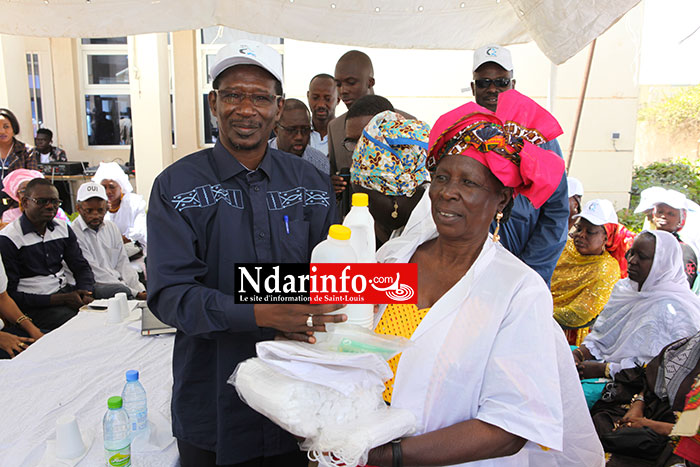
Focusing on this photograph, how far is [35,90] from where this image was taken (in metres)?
11.1

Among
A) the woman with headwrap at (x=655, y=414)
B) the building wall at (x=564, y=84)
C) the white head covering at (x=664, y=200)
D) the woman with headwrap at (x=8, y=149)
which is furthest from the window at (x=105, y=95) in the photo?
the woman with headwrap at (x=655, y=414)

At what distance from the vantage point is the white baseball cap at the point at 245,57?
5.20 feet

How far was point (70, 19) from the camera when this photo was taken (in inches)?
144

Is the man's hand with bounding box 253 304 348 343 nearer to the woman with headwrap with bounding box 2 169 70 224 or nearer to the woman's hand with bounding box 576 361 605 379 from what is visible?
the woman's hand with bounding box 576 361 605 379

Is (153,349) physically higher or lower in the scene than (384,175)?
lower

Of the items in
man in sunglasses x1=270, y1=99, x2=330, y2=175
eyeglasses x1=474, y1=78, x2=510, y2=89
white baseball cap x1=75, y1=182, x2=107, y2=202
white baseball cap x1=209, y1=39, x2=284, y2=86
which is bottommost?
white baseball cap x1=75, y1=182, x2=107, y2=202

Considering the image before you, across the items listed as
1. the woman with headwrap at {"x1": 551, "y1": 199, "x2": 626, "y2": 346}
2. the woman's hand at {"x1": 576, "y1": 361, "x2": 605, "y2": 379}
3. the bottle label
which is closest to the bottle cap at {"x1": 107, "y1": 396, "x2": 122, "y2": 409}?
the bottle label

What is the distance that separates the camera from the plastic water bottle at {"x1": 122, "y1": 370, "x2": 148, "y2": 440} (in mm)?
Result: 1996

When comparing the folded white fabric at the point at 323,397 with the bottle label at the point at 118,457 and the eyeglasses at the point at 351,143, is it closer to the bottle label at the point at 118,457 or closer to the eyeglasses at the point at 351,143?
the bottle label at the point at 118,457

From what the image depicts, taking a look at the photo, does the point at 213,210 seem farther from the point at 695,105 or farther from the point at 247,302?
the point at 695,105

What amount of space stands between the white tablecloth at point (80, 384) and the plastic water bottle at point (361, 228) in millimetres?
1229

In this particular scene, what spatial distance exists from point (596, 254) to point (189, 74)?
28.8ft

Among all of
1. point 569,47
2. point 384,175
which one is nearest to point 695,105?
point 569,47

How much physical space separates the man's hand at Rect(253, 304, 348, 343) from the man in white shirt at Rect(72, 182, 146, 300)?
4096mm
